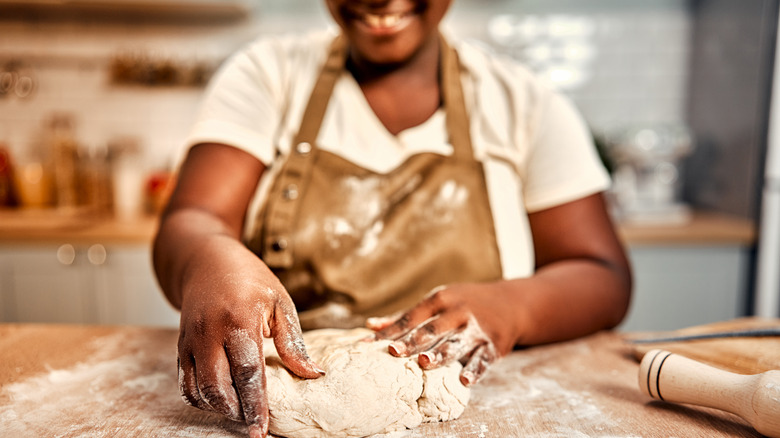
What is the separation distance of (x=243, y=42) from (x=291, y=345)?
223 centimetres

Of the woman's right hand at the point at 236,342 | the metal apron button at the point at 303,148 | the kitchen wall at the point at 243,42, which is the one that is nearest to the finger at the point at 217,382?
the woman's right hand at the point at 236,342

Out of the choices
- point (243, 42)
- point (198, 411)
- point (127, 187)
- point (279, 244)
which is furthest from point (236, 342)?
point (243, 42)

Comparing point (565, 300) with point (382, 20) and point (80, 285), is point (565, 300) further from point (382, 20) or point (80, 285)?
point (80, 285)

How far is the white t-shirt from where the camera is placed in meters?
1.02

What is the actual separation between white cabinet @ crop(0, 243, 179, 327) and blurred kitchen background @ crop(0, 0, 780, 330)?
0.01 meters

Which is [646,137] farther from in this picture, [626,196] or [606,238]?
[606,238]

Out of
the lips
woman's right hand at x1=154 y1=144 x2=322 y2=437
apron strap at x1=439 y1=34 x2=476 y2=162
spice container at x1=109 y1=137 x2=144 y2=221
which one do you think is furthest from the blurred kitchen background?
woman's right hand at x1=154 y1=144 x2=322 y2=437

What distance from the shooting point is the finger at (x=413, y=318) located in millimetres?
750

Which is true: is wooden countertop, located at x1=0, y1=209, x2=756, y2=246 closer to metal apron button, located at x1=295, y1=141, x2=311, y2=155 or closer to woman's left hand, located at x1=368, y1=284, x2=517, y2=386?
metal apron button, located at x1=295, y1=141, x2=311, y2=155

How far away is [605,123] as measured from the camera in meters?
2.64

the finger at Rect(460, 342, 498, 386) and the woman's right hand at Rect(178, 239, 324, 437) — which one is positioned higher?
the woman's right hand at Rect(178, 239, 324, 437)

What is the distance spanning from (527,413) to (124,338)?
66cm

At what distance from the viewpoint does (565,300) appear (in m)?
0.92

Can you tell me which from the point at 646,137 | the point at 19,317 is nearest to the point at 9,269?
the point at 19,317
